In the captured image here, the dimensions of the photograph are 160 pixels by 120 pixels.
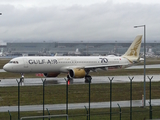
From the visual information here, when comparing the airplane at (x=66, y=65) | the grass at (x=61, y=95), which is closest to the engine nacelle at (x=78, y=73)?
the airplane at (x=66, y=65)

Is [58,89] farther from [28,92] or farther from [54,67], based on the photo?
[54,67]

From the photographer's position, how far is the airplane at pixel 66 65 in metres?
46.0

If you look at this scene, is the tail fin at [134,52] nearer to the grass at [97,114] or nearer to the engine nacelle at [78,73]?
the engine nacelle at [78,73]

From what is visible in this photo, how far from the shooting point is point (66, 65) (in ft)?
161

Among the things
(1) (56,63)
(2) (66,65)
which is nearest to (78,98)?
(1) (56,63)

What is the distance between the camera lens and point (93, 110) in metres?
25.2

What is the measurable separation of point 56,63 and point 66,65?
1640 millimetres

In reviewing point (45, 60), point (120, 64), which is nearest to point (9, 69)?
point (45, 60)

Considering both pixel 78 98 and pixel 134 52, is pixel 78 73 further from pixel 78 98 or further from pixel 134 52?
pixel 78 98

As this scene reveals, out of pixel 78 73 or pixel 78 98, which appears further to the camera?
pixel 78 73

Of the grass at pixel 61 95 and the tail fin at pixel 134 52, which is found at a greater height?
the tail fin at pixel 134 52

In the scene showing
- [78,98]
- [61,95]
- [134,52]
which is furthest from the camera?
[134,52]

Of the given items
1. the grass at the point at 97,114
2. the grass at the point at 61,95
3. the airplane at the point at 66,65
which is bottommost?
the grass at the point at 97,114

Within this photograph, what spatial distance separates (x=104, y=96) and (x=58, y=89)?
5.66 m
